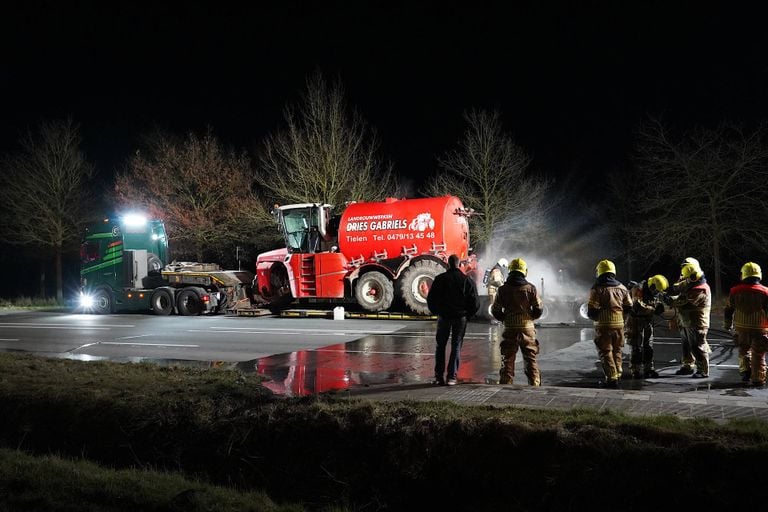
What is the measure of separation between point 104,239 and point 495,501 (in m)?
23.5

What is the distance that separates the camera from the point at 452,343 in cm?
833

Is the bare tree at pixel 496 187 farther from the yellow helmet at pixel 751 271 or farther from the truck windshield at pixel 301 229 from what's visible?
the yellow helmet at pixel 751 271

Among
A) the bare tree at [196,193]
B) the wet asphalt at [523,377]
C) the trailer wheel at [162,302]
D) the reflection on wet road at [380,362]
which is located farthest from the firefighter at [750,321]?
the bare tree at [196,193]

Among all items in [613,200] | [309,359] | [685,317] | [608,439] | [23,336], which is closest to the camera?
[608,439]

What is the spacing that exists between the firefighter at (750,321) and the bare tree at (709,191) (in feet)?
49.6

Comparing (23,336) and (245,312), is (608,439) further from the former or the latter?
(245,312)

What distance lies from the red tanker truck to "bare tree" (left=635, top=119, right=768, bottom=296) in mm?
8195

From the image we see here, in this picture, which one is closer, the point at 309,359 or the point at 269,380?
the point at 269,380

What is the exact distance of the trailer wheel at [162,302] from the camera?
2352cm

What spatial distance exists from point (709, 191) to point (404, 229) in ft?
37.6

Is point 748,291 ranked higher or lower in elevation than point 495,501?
higher

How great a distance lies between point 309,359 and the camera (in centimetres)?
1163

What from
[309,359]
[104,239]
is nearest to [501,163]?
[104,239]

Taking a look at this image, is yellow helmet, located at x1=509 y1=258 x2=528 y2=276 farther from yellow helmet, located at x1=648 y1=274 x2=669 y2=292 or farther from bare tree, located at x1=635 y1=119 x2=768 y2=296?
bare tree, located at x1=635 y1=119 x2=768 y2=296
